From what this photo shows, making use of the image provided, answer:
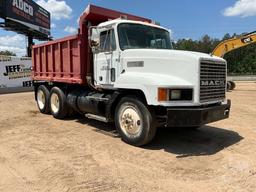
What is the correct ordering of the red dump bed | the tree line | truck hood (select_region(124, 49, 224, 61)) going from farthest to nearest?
the tree line → the red dump bed → truck hood (select_region(124, 49, 224, 61))

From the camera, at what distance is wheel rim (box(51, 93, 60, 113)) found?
432 inches

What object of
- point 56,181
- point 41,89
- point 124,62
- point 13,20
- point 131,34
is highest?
point 13,20

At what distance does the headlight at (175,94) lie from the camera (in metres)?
6.45

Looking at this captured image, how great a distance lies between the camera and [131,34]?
812 cm

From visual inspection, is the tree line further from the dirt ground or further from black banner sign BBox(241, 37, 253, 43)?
the dirt ground

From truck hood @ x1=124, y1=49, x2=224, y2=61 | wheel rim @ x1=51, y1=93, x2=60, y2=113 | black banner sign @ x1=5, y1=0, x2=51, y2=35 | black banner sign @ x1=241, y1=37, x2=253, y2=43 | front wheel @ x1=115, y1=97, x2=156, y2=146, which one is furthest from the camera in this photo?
black banner sign @ x1=5, y1=0, x2=51, y2=35

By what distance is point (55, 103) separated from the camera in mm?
11211

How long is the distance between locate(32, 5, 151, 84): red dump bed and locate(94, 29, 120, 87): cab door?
63cm

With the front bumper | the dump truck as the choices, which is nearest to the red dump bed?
the dump truck

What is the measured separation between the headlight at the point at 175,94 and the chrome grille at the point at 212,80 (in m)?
0.28

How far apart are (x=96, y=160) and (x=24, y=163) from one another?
4.29ft

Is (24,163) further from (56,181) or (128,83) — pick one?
(128,83)

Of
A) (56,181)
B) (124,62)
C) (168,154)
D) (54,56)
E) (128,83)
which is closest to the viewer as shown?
(56,181)

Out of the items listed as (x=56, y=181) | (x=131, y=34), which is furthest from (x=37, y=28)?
(x=56, y=181)
